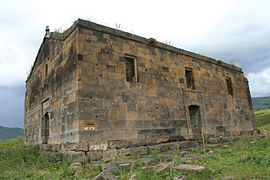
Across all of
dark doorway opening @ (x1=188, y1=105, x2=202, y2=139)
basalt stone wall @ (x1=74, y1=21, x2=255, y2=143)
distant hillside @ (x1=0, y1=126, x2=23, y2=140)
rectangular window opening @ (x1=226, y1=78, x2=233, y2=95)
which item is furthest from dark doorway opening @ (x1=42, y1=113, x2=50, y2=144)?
distant hillside @ (x1=0, y1=126, x2=23, y2=140)

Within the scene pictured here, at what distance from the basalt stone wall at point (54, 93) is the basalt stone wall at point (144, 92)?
0.52 meters

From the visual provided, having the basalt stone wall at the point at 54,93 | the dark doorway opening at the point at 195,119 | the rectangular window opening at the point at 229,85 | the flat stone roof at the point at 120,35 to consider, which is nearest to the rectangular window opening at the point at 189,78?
the flat stone roof at the point at 120,35

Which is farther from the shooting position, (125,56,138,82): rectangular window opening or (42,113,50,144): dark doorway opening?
(42,113,50,144): dark doorway opening

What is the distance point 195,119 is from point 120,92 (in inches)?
196

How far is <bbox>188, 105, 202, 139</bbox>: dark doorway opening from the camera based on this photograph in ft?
40.8

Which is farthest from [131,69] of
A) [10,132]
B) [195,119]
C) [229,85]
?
[10,132]

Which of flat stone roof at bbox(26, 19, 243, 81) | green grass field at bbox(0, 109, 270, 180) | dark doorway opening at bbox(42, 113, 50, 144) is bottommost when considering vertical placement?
green grass field at bbox(0, 109, 270, 180)

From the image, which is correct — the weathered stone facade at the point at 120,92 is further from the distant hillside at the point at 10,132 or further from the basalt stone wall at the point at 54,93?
the distant hillside at the point at 10,132

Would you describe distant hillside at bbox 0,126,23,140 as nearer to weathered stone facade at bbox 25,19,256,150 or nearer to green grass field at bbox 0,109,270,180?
weathered stone facade at bbox 25,19,256,150

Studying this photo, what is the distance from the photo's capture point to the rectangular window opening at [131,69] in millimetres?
10344

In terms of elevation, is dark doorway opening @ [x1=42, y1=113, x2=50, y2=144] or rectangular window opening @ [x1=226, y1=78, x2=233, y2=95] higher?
rectangular window opening @ [x1=226, y1=78, x2=233, y2=95]

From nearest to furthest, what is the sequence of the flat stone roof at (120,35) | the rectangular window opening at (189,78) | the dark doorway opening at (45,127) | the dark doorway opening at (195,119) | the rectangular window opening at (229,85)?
the flat stone roof at (120,35) → the dark doorway opening at (45,127) → the dark doorway opening at (195,119) → the rectangular window opening at (189,78) → the rectangular window opening at (229,85)

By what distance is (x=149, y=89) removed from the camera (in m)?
10.6

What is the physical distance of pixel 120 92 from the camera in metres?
9.58
